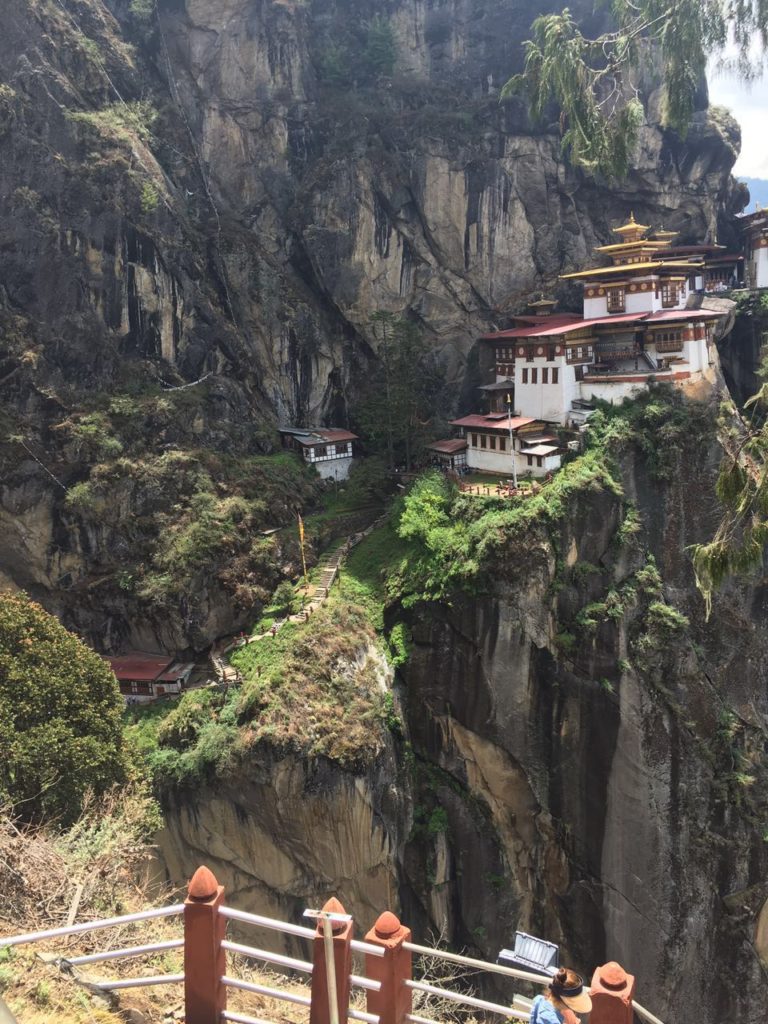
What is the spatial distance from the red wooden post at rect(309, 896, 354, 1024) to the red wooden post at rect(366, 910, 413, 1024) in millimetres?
209

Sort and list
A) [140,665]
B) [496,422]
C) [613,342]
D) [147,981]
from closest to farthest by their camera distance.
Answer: [147,981]
[140,665]
[496,422]
[613,342]

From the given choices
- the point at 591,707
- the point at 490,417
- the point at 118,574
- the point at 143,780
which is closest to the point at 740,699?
the point at 591,707

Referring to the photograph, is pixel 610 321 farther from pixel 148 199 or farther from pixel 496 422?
pixel 148 199

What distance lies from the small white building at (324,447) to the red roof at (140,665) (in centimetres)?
1063

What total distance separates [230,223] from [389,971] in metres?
32.4

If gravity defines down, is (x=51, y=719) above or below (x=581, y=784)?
above

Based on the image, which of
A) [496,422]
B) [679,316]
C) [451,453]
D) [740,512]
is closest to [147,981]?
[740,512]

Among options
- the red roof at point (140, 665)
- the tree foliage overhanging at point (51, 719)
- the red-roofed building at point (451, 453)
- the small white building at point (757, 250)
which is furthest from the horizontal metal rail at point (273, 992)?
the small white building at point (757, 250)

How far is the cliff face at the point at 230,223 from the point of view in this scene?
25531 millimetres

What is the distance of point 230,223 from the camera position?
3334 centimetres

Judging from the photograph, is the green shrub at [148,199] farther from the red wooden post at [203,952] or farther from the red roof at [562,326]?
the red wooden post at [203,952]

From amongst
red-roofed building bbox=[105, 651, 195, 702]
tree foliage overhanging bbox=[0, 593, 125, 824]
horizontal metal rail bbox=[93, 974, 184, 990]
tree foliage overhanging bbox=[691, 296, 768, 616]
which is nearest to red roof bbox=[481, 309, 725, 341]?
red-roofed building bbox=[105, 651, 195, 702]

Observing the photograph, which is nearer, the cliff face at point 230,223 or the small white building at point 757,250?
the cliff face at point 230,223

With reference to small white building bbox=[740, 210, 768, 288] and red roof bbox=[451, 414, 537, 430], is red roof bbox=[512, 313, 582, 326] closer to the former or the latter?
red roof bbox=[451, 414, 537, 430]
